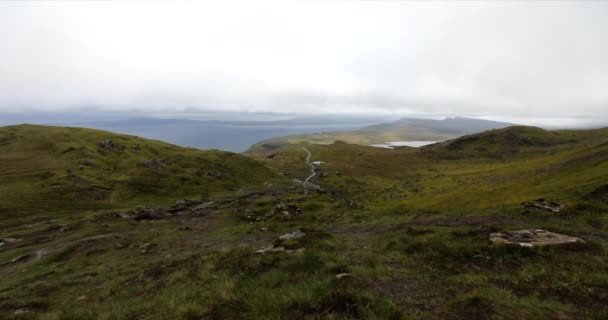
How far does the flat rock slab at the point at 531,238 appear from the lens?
14.5 metres

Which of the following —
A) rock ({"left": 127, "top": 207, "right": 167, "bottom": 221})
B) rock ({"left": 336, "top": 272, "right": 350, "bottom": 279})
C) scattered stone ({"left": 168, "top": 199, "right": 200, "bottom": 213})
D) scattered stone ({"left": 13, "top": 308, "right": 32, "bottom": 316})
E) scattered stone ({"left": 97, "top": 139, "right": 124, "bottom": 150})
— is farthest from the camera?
scattered stone ({"left": 97, "top": 139, "right": 124, "bottom": 150})

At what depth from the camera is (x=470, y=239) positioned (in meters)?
17.3

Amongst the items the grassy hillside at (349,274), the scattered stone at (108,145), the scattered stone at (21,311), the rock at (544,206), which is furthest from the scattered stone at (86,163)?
the rock at (544,206)

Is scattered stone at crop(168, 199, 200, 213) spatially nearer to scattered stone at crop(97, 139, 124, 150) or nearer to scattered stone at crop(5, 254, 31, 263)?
scattered stone at crop(5, 254, 31, 263)

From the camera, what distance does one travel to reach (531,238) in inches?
613

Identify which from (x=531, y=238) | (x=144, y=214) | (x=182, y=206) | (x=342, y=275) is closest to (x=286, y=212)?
(x=144, y=214)

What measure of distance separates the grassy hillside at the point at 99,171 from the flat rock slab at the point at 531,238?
273 ft

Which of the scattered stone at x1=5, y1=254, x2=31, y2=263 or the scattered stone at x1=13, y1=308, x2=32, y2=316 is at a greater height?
the scattered stone at x1=13, y1=308, x2=32, y2=316

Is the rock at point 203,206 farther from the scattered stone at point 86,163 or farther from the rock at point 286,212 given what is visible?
the scattered stone at point 86,163

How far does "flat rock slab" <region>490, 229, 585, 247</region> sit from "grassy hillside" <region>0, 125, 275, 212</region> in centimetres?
8333

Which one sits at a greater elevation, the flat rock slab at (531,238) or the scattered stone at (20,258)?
the flat rock slab at (531,238)

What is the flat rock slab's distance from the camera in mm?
14500

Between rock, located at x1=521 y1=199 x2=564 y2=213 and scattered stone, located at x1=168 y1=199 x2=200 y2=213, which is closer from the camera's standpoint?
rock, located at x1=521 y1=199 x2=564 y2=213

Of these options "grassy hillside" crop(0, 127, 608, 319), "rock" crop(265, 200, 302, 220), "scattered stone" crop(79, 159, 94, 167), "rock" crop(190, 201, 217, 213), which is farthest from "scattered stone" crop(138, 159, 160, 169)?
"rock" crop(265, 200, 302, 220)
